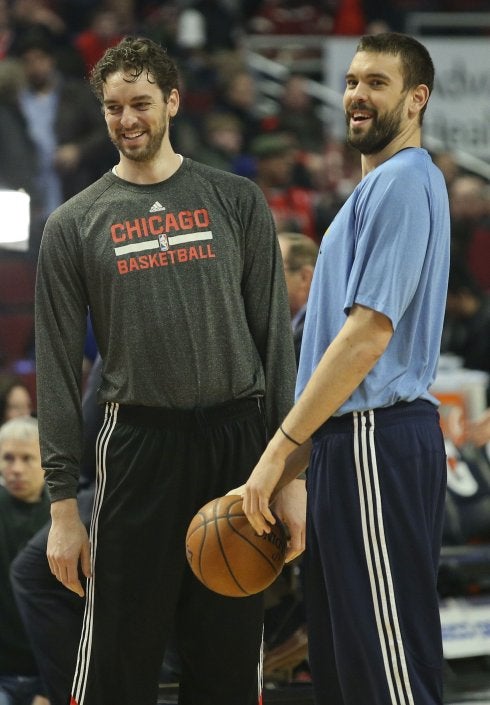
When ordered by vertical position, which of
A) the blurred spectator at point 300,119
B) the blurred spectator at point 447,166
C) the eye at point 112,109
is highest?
the blurred spectator at point 300,119

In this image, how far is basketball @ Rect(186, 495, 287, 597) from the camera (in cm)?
302

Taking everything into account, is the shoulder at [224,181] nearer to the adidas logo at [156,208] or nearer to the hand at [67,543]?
the adidas logo at [156,208]

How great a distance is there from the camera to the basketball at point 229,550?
3020 millimetres

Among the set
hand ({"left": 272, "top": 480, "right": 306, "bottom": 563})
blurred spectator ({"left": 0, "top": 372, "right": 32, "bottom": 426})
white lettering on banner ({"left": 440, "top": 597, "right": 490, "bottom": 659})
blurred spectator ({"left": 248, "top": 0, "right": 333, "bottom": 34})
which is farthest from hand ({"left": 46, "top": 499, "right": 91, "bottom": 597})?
blurred spectator ({"left": 248, "top": 0, "right": 333, "bottom": 34})


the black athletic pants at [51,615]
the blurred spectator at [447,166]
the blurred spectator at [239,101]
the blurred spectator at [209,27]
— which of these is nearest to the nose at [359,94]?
the black athletic pants at [51,615]

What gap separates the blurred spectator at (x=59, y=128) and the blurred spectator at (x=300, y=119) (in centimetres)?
269

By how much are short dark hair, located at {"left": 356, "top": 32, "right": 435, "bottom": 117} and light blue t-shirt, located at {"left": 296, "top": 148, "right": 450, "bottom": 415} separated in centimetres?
18

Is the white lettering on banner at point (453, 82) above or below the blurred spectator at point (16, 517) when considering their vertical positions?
above

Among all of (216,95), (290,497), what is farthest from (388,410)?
(216,95)

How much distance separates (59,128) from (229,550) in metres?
6.83

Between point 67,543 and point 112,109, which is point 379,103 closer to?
point 112,109

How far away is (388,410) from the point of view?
9.55 ft

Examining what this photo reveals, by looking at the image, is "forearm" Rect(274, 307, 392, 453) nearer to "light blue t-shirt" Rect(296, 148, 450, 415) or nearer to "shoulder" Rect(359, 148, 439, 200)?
"light blue t-shirt" Rect(296, 148, 450, 415)

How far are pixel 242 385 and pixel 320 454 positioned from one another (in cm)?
36
